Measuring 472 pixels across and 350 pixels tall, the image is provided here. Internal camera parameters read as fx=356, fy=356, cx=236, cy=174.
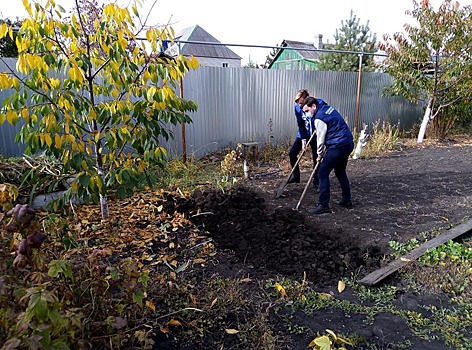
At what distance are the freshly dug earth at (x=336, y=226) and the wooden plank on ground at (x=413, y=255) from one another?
94 mm

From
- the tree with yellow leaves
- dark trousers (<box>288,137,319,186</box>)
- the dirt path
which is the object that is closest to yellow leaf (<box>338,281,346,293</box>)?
the dirt path

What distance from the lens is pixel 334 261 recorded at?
11.2 ft

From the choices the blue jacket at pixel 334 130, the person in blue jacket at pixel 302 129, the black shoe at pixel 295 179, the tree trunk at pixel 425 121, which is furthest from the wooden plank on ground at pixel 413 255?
the tree trunk at pixel 425 121

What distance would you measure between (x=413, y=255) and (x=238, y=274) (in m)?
1.72

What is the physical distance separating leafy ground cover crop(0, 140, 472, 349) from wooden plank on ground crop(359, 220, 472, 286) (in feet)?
0.24

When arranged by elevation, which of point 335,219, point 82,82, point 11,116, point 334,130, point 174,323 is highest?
point 82,82

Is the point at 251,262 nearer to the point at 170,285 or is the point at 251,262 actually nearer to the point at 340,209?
the point at 170,285

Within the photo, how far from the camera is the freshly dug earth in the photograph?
260cm

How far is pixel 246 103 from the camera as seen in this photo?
8.12 m

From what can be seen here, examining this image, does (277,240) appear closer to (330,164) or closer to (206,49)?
(330,164)

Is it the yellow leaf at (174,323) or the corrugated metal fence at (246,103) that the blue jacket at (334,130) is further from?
the corrugated metal fence at (246,103)

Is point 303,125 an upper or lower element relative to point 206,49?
lower

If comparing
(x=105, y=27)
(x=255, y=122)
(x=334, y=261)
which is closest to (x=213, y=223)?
(x=334, y=261)

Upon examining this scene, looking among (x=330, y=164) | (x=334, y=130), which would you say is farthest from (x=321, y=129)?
(x=330, y=164)
